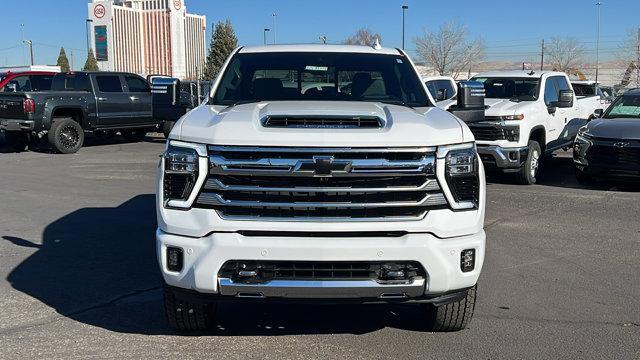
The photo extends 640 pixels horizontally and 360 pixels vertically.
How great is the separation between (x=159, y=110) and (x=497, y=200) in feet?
19.5

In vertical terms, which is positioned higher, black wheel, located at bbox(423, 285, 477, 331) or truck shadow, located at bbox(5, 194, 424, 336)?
black wheel, located at bbox(423, 285, 477, 331)

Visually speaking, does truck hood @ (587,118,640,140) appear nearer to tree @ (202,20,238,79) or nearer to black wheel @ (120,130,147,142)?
black wheel @ (120,130,147,142)

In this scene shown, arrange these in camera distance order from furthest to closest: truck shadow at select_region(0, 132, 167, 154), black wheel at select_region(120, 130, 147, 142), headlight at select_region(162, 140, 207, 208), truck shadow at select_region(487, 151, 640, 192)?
black wheel at select_region(120, 130, 147, 142), truck shadow at select_region(0, 132, 167, 154), truck shadow at select_region(487, 151, 640, 192), headlight at select_region(162, 140, 207, 208)

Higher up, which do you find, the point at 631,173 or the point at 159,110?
the point at 159,110

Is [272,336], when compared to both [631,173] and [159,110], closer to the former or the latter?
[159,110]

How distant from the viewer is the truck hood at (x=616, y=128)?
10664mm

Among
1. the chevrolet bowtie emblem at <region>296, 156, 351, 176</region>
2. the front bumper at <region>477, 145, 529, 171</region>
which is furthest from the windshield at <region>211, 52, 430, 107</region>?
the front bumper at <region>477, 145, 529, 171</region>

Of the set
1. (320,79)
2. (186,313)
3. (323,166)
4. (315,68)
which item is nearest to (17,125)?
(315,68)

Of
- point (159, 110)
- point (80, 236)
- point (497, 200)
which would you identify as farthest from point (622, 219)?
point (80, 236)

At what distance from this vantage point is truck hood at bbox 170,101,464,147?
3.84 meters

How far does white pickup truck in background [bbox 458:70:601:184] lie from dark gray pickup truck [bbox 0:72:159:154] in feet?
26.8

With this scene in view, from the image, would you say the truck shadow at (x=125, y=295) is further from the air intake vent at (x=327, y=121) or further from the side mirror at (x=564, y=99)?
the side mirror at (x=564, y=99)

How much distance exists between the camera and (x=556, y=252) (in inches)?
273

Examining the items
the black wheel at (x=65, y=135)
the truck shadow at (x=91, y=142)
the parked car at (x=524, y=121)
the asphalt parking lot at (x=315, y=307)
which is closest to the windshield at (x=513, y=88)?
the parked car at (x=524, y=121)
